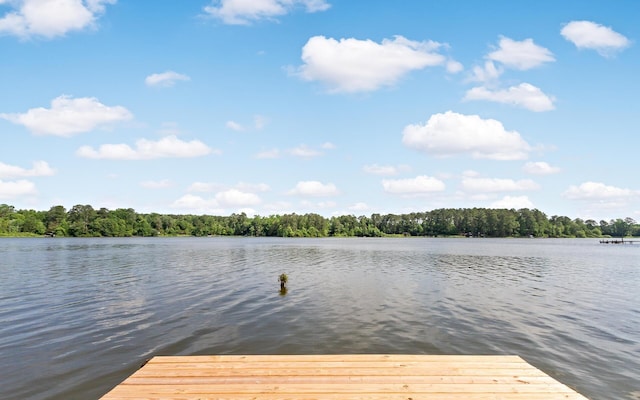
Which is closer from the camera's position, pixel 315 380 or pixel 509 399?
pixel 509 399

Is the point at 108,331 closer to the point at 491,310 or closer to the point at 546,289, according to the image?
the point at 491,310

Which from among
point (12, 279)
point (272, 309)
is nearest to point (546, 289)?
point (272, 309)

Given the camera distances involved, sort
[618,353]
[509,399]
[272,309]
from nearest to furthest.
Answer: [509,399]
[618,353]
[272,309]

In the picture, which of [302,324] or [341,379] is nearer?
[341,379]

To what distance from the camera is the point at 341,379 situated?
27.7 feet

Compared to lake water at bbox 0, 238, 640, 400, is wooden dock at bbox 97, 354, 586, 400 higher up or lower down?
higher up

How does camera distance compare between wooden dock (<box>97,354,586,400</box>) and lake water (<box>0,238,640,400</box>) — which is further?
lake water (<box>0,238,640,400</box>)

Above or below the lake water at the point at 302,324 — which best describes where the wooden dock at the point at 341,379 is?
above

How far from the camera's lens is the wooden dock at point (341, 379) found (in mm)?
7758

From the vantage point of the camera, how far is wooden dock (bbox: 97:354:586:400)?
7.76 m

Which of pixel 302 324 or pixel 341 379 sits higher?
pixel 341 379

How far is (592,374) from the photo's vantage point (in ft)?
41.8

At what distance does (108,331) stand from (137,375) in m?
10.4

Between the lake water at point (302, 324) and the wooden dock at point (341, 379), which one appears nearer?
the wooden dock at point (341, 379)
